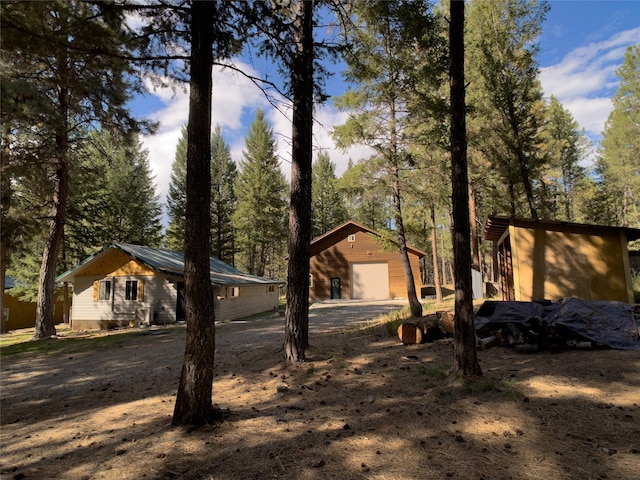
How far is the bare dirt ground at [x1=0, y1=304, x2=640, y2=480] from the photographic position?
2.95 metres

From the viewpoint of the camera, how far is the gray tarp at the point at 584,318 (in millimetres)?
6227

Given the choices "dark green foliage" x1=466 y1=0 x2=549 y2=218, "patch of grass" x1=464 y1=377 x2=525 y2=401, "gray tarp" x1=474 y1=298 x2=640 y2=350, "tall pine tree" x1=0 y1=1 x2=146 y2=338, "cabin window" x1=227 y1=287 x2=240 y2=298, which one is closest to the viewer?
"patch of grass" x1=464 y1=377 x2=525 y2=401

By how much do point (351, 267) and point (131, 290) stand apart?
641 inches

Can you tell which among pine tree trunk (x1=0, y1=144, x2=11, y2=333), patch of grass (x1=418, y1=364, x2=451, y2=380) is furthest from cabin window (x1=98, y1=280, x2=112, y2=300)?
patch of grass (x1=418, y1=364, x2=451, y2=380)

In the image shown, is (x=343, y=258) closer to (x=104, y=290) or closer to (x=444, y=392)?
(x=104, y=290)

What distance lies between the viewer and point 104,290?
745 inches

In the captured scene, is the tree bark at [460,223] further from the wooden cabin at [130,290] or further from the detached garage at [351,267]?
the detached garage at [351,267]

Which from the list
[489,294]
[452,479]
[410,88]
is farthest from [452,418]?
[489,294]

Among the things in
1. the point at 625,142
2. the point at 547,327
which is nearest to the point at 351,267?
the point at 625,142

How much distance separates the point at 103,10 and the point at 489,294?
1973cm

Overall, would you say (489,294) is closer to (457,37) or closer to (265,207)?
(457,37)

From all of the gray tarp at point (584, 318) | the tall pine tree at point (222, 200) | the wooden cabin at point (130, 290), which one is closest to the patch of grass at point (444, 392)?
the gray tarp at point (584, 318)

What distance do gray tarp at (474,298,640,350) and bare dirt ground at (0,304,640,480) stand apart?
0.49m

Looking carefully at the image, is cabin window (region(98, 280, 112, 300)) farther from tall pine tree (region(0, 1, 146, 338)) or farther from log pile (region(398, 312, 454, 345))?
log pile (region(398, 312, 454, 345))
